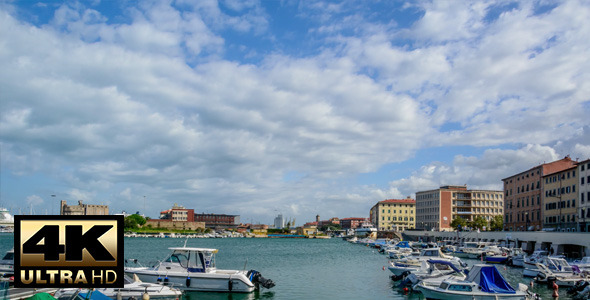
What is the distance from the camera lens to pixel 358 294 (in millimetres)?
42406

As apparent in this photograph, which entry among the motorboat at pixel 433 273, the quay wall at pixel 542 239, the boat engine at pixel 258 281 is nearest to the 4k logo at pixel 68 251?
the boat engine at pixel 258 281

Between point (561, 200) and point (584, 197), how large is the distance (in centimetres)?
995

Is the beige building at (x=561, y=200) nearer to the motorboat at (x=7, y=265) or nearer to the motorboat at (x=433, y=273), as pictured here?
the motorboat at (x=433, y=273)

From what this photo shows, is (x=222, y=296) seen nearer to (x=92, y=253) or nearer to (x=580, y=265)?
(x=92, y=253)

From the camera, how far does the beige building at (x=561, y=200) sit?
293ft

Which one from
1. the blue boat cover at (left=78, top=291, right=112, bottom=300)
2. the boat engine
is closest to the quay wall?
the boat engine

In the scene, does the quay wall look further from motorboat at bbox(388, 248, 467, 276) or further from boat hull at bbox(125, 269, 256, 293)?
boat hull at bbox(125, 269, 256, 293)

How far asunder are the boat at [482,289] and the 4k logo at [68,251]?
28863mm

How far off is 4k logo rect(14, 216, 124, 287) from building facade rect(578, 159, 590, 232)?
9007 cm

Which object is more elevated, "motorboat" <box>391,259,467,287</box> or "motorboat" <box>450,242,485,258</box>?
"motorboat" <box>391,259,467,287</box>

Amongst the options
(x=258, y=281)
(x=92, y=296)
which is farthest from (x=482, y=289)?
(x=92, y=296)

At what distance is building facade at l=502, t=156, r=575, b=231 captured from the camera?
106 meters

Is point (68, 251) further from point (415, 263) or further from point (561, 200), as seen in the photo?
point (561, 200)

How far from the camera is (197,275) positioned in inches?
1549
